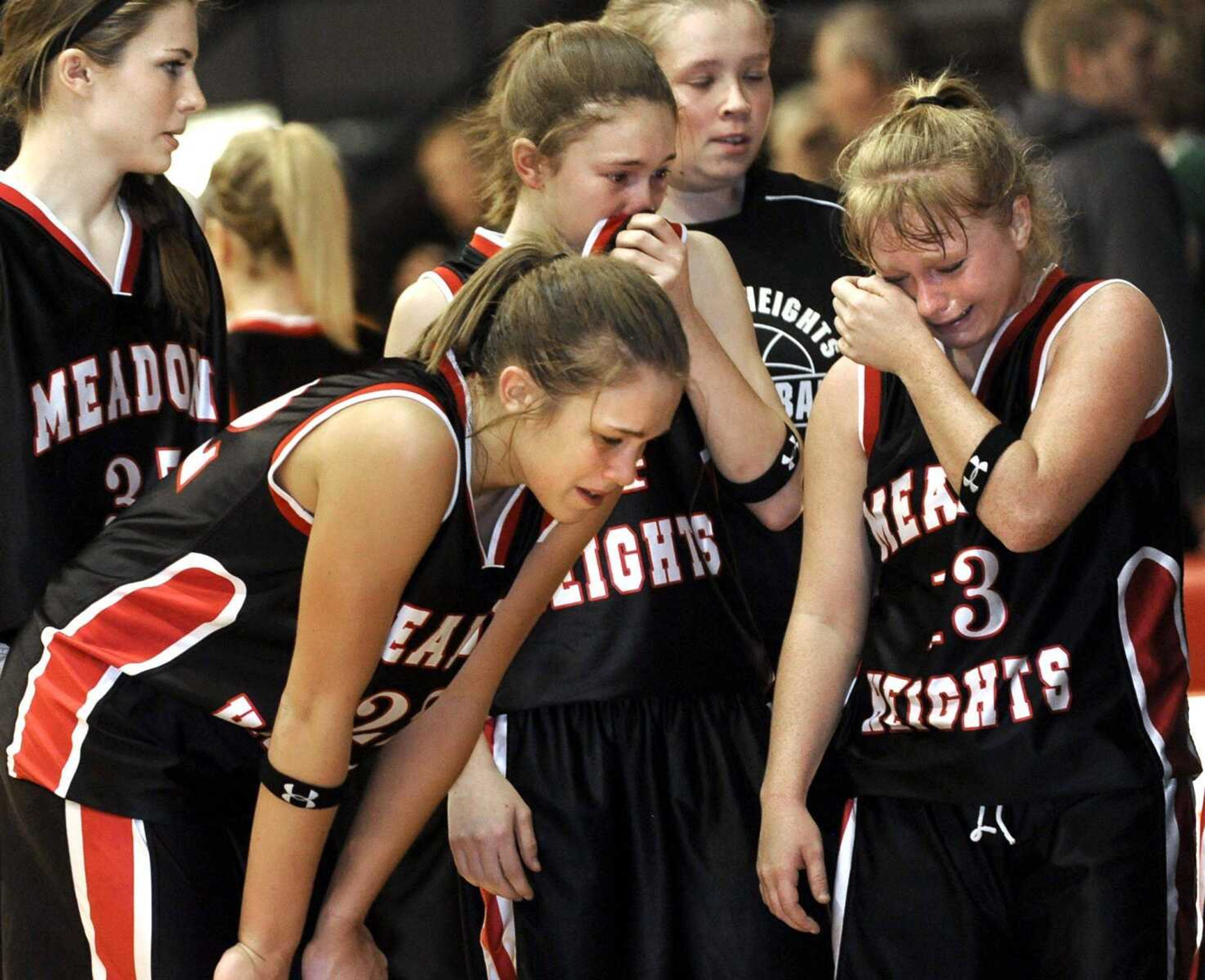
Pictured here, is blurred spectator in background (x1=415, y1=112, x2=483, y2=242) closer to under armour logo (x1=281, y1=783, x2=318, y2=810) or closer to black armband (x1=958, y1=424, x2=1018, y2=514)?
black armband (x1=958, y1=424, x2=1018, y2=514)

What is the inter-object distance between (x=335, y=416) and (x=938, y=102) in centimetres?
97

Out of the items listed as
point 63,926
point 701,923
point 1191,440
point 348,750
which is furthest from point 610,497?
point 1191,440

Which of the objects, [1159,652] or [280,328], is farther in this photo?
[280,328]

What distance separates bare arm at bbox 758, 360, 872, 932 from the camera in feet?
7.78

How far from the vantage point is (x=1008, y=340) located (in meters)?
2.33

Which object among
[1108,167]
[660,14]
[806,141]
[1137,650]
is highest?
[660,14]

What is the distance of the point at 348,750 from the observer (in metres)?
2.06

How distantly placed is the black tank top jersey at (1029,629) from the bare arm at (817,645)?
0.07 m

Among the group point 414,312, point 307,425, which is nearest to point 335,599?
point 307,425

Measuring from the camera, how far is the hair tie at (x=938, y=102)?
242 cm

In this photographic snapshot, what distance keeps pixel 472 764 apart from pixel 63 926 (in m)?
0.61

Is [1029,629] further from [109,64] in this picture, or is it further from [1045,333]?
[109,64]

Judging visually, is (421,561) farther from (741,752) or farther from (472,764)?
(741,752)

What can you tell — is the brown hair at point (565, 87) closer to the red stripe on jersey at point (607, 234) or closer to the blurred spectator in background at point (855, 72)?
the red stripe on jersey at point (607, 234)
